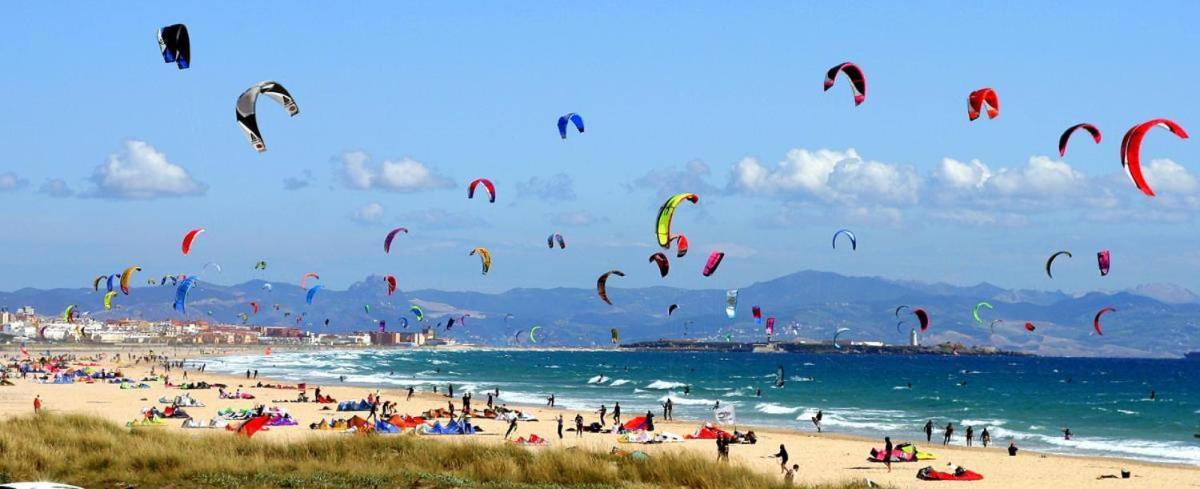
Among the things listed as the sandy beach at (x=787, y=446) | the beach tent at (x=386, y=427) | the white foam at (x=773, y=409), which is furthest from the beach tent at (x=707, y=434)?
the white foam at (x=773, y=409)

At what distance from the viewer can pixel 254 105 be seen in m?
19.4

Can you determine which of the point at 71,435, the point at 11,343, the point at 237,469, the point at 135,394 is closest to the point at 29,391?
the point at 135,394

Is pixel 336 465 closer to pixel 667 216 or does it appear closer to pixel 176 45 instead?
pixel 176 45

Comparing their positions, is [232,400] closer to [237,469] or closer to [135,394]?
[135,394]

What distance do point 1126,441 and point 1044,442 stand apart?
3997mm

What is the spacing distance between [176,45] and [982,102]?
1720cm

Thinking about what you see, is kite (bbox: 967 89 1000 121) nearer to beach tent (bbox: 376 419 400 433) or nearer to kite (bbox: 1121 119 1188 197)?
kite (bbox: 1121 119 1188 197)

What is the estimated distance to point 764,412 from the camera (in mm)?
56375

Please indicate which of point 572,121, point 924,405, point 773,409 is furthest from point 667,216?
point 924,405

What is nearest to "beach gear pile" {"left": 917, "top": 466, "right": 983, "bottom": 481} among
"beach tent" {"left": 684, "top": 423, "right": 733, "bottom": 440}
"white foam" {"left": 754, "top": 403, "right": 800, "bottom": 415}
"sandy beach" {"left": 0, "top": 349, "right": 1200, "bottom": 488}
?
"sandy beach" {"left": 0, "top": 349, "right": 1200, "bottom": 488}

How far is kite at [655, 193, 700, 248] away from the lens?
107ft

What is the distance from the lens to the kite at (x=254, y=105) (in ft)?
62.8

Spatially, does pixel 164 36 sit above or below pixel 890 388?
above

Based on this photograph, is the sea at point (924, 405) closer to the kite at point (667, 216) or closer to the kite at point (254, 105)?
the kite at point (667, 216)
